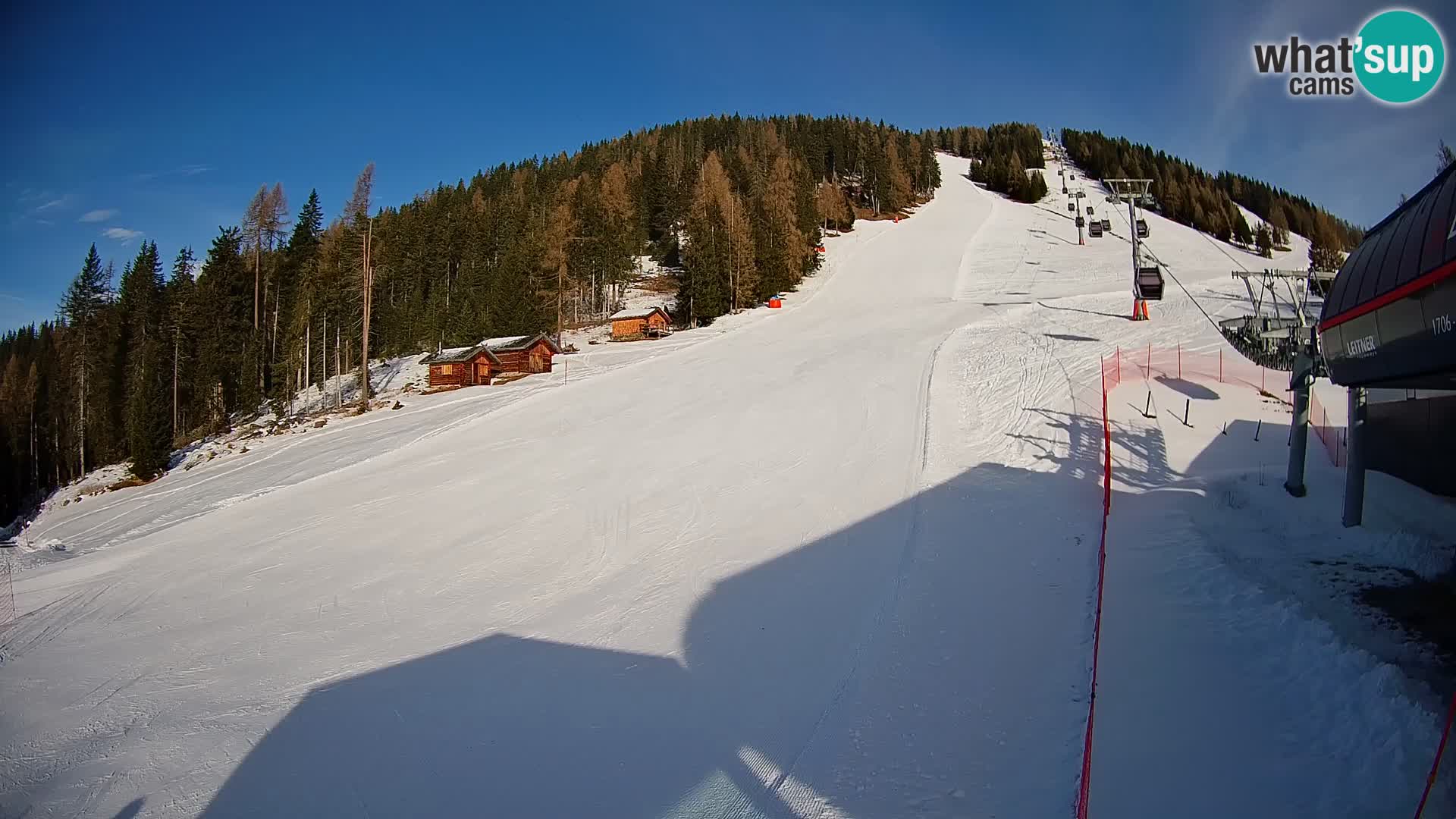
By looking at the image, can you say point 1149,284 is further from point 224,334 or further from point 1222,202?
point 1222,202

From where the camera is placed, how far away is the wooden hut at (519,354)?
3781 centimetres

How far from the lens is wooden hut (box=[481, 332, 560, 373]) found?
124 feet

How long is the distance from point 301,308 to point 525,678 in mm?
47531

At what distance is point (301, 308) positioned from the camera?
150 ft

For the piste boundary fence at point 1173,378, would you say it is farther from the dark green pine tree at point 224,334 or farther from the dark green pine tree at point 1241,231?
the dark green pine tree at point 1241,231

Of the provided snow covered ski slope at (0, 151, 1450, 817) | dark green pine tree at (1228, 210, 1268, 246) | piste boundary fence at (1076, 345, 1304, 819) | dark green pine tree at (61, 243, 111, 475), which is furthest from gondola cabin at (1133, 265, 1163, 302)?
dark green pine tree at (61, 243, 111, 475)

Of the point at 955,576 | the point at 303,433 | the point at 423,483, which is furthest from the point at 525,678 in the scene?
the point at 303,433

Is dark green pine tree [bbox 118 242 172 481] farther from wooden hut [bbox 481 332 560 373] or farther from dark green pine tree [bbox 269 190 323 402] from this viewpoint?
wooden hut [bbox 481 332 560 373]

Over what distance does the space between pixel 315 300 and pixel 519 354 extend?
1921 centimetres

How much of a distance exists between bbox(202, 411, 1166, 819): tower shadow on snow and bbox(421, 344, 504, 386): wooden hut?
30.2 m

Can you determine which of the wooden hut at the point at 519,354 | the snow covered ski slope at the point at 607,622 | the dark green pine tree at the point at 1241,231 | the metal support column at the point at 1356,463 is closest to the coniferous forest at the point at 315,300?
the wooden hut at the point at 519,354

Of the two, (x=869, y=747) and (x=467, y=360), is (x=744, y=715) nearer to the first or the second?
(x=869, y=747)

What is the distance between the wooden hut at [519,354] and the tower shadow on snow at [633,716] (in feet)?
99.8

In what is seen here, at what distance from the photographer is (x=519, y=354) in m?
37.8
